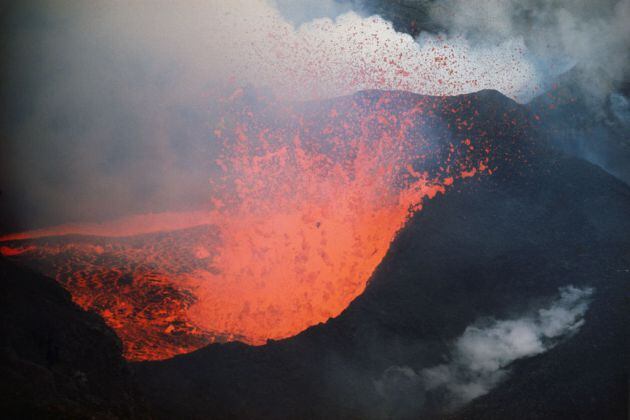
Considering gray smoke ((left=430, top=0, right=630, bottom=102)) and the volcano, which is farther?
gray smoke ((left=430, top=0, right=630, bottom=102))

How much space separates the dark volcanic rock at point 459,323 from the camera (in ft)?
21.2

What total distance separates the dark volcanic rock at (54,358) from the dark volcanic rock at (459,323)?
2.55 feet

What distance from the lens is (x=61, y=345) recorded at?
18.4ft

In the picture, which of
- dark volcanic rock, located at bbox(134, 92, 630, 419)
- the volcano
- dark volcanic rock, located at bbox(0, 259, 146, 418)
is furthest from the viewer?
the volcano

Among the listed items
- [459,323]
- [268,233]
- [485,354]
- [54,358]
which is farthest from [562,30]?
[54,358]

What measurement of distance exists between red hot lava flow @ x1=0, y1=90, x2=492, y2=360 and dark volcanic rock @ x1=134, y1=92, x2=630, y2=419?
0.33 meters

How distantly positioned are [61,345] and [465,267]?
217 inches

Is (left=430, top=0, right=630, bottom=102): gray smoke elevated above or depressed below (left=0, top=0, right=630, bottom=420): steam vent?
above

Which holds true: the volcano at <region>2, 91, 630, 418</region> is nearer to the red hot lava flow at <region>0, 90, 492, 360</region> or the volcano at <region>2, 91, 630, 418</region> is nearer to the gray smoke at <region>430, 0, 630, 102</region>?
the red hot lava flow at <region>0, 90, 492, 360</region>

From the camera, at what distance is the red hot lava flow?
7203 millimetres

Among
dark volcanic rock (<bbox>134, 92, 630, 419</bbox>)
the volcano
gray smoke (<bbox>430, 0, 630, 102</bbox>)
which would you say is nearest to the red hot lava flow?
the volcano

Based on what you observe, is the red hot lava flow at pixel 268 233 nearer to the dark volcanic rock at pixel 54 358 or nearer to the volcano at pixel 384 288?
the volcano at pixel 384 288

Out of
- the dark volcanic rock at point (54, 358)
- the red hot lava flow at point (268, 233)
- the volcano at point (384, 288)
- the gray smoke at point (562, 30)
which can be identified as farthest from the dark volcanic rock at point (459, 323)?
the gray smoke at point (562, 30)

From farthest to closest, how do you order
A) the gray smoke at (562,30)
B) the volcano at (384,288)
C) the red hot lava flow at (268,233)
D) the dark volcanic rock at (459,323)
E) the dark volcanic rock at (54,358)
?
the gray smoke at (562,30) → the red hot lava flow at (268,233) → the volcano at (384,288) → the dark volcanic rock at (459,323) → the dark volcanic rock at (54,358)
